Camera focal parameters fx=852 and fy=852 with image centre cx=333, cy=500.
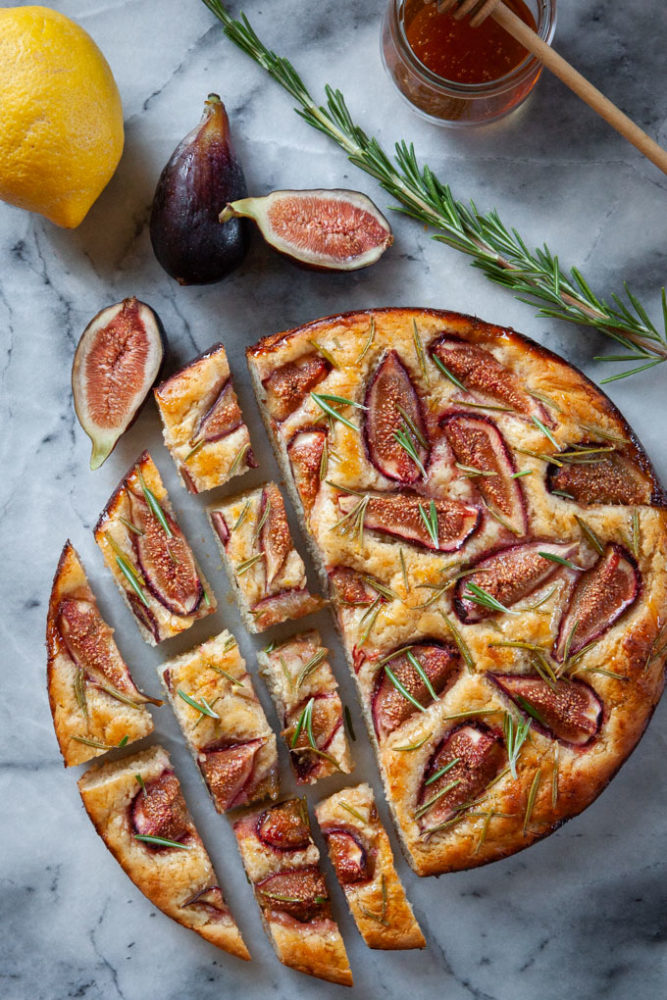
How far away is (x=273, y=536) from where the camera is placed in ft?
10.9

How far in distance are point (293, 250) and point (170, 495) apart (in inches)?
43.9

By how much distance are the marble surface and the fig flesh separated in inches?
10.3

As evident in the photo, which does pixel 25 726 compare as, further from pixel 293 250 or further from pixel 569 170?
pixel 569 170

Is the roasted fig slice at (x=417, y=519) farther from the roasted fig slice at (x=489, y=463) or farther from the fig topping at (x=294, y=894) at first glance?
the fig topping at (x=294, y=894)

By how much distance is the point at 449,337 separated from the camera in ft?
10.5

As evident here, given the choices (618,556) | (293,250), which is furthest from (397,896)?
(293,250)

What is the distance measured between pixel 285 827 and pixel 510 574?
4.48 feet

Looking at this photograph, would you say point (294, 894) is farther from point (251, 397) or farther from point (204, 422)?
point (251, 397)

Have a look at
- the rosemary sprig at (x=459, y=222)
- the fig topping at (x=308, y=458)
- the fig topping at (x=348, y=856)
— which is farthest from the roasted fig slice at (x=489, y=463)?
the fig topping at (x=348, y=856)

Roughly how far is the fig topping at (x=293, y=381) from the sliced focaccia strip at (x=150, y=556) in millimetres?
564

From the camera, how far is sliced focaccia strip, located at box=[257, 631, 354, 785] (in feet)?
11.0

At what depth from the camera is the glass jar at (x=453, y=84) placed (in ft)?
10.8

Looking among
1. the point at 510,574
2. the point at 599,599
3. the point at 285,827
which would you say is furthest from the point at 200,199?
the point at 285,827

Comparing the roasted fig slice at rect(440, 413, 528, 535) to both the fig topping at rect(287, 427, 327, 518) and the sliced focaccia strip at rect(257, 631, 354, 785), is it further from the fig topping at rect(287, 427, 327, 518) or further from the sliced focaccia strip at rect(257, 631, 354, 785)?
the sliced focaccia strip at rect(257, 631, 354, 785)
